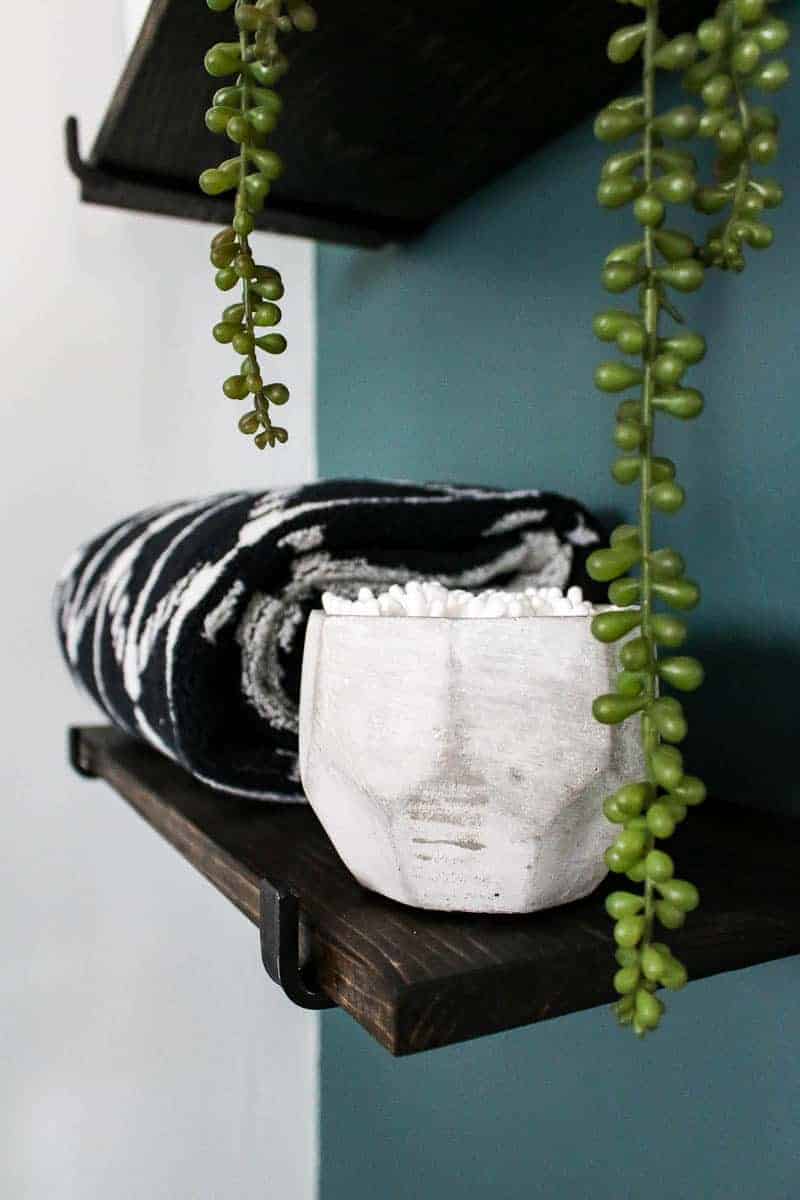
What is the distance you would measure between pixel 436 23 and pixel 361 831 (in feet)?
1.11

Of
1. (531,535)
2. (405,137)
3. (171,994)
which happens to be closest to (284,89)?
(405,137)

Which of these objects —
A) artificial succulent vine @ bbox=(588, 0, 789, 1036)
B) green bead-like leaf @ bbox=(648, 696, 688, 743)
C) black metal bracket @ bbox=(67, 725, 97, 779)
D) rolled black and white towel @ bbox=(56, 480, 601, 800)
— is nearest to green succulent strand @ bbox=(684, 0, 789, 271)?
artificial succulent vine @ bbox=(588, 0, 789, 1036)

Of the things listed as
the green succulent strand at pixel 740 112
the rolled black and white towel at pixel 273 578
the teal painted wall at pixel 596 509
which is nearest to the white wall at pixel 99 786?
the teal painted wall at pixel 596 509

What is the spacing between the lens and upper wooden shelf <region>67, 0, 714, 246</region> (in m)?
0.43

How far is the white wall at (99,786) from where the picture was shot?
75cm

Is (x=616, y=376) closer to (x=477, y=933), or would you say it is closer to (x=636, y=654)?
(x=636, y=654)

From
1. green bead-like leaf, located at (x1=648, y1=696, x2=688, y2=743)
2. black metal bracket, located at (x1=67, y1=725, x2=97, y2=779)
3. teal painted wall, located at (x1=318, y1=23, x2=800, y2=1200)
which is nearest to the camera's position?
green bead-like leaf, located at (x1=648, y1=696, x2=688, y2=743)

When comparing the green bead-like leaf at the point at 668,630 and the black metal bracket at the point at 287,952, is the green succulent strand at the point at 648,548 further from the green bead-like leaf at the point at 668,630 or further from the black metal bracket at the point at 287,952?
the black metal bracket at the point at 287,952

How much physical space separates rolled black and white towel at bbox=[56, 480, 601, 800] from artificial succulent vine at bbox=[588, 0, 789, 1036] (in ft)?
0.72

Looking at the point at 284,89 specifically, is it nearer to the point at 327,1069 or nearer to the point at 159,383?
the point at 159,383

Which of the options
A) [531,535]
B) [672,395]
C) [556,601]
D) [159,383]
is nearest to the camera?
[672,395]

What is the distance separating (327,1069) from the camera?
0.82 meters

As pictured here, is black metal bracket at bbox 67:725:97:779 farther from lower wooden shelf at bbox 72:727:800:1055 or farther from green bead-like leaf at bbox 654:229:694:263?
green bead-like leaf at bbox 654:229:694:263

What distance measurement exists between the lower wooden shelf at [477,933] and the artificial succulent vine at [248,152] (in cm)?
16
